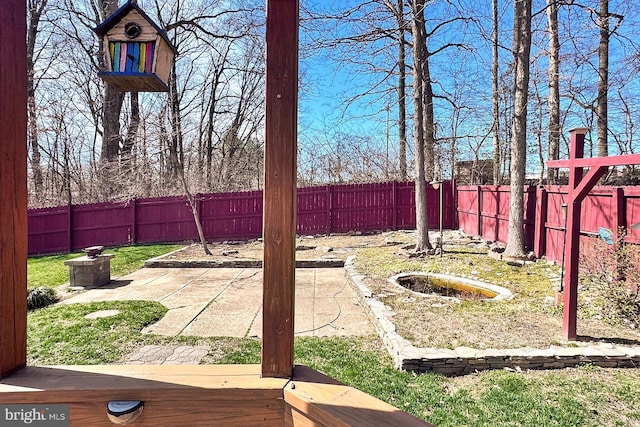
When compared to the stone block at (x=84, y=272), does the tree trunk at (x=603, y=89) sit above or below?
above

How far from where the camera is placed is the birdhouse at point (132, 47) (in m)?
1.49

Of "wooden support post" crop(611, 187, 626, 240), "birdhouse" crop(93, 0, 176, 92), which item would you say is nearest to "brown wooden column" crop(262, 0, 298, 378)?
"birdhouse" crop(93, 0, 176, 92)

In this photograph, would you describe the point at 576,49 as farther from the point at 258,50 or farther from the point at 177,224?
the point at 177,224

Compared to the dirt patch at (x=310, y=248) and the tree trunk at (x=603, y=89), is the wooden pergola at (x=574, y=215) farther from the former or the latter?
the tree trunk at (x=603, y=89)

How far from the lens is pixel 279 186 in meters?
1.05

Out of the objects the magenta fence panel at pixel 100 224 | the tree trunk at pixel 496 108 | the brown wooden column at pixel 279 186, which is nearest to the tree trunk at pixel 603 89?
the tree trunk at pixel 496 108

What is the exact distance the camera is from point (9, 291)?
3.43 ft

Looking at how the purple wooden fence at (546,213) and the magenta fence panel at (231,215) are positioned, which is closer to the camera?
the purple wooden fence at (546,213)

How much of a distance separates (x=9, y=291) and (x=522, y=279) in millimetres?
5708

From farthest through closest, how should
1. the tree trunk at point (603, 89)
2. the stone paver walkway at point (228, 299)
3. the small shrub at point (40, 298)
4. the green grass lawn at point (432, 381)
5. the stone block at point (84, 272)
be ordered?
1. the tree trunk at point (603, 89)
2. the stone block at point (84, 272)
3. the small shrub at point (40, 298)
4. the stone paver walkway at point (228, 299)
5. the green grass lawn at point (432, 381)

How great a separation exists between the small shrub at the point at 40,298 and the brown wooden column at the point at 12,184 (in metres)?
4.66

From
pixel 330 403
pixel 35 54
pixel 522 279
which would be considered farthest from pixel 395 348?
pixel 35 54

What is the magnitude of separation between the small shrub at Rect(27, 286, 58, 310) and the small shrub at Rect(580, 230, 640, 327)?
22.2ft

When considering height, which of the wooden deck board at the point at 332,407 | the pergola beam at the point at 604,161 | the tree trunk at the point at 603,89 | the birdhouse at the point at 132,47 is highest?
the tree trunk at the point at 603,89
